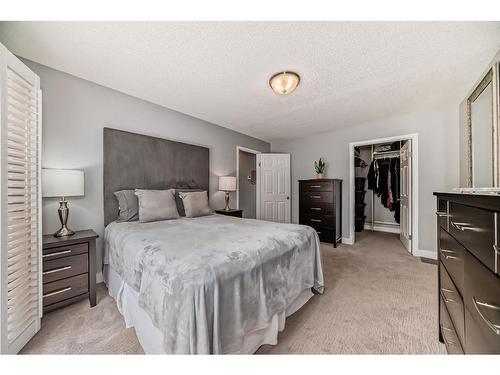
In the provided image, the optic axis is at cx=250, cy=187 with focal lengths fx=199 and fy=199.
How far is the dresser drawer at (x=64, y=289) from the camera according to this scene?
1646 millimetres

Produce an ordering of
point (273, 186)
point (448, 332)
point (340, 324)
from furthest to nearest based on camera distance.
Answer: point (273, 186), point (340, 324), point (448, 332)

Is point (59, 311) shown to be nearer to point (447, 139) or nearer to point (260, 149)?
point (260, 149)

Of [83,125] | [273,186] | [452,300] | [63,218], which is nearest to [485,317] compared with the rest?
[452,300]

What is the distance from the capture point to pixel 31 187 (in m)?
1.44

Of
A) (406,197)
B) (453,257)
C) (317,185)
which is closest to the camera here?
(453,257)

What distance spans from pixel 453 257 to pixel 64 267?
278cm

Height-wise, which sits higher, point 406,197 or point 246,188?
point 246,188

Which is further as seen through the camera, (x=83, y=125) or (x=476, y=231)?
(x=83, y=125)

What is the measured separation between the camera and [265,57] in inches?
71.7

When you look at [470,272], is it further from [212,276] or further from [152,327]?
[152,327]

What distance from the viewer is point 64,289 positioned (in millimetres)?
1713

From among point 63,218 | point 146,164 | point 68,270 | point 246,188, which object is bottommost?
point 68,270

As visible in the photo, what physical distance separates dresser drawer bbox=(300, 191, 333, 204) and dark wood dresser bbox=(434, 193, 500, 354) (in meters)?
2.52
